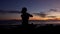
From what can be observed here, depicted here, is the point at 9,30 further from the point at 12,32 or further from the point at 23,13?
the point at 23,13

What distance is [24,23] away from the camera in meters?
8.51

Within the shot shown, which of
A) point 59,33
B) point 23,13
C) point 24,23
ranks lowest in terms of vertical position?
point 59,33

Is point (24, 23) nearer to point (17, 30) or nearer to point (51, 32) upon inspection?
point (17, 30)

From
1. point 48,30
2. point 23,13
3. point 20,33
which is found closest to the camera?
Result: point 20,33

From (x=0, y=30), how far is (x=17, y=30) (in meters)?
1.04

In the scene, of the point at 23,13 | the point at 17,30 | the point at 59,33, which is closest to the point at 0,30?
the point at 17,30

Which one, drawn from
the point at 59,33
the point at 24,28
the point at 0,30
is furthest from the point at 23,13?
the point at 59,33

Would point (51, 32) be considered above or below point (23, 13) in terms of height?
below

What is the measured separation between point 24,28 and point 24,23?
660mm

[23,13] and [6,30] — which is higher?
[23,13]

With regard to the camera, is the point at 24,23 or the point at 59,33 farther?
the point at 24,23

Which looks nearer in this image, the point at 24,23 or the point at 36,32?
the point at 36,32

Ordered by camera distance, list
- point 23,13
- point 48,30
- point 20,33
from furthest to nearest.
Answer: point 23,13, point 48,30, point 20,33

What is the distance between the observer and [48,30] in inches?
319
